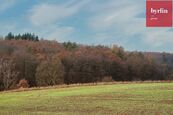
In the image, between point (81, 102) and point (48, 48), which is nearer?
point (81, 102)

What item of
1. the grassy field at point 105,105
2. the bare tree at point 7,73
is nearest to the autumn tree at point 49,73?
the bare tree at point 7,73

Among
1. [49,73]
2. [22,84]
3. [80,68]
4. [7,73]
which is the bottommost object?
[22,84]

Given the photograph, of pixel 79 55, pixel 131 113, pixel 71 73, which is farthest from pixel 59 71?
pixel 131 113

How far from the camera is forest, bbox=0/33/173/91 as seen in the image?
103688 mm

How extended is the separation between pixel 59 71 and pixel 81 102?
75.2 meters

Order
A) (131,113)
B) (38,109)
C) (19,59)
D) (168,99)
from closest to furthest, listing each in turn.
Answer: (131,113) → (38,109) → (168,99) → (19,59)

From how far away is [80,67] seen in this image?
111500 millimetres

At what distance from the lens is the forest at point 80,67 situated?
104 metres

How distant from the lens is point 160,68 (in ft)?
350

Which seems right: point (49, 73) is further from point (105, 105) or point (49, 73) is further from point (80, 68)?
point (105, 105)

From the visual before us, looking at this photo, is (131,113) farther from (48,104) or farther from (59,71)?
(59,71)

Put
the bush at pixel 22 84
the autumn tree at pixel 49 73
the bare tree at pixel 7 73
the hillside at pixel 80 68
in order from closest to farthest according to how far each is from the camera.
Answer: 1. the bush at pixel 22 84
2. the bare tree at pixel 7 73
3. the autumn tree at pixel 49 73
4. the hillside at pixel 80 68

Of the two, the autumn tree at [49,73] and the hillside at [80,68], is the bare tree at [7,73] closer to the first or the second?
the hillside at [80,68]

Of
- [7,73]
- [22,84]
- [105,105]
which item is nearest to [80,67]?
[7,73]
